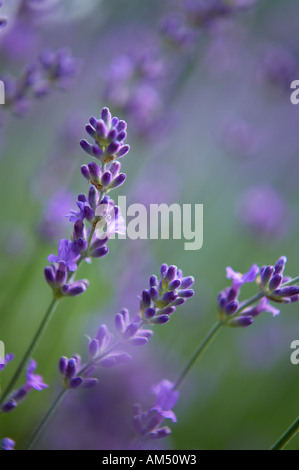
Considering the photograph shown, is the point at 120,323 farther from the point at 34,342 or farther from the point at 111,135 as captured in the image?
the point at 111,135

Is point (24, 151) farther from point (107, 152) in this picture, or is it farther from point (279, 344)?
point (107, 152)

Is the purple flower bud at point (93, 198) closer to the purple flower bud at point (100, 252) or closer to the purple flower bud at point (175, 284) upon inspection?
the purple flower bud at point (100, 252)

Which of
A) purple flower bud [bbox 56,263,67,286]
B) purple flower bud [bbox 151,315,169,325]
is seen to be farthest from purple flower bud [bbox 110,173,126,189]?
purple flower bud [bbox 151,315,169,325]

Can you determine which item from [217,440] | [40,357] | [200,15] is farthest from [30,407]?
[200,15]

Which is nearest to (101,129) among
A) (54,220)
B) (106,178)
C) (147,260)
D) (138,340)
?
(106,178)

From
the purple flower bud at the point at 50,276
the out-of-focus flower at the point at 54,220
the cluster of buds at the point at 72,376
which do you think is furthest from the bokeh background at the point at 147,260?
the cluster of buds at the point at 72,376

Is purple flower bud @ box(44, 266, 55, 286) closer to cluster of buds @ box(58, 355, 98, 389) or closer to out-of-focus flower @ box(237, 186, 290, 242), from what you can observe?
cluster of buds @ box(58, 355, 98, 389)
